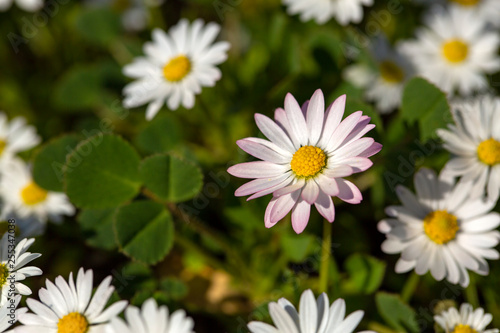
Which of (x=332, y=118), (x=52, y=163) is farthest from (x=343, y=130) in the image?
(x=52, y=163)

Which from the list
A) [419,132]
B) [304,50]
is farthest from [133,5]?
[419,132]

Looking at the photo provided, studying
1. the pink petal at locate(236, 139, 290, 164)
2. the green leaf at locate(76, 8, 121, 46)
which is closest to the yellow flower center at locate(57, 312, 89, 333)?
the pink petal at locate(236, 139, 290, 164)

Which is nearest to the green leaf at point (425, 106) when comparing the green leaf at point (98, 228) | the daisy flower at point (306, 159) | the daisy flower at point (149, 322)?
the daisy flower at point (306, 159)

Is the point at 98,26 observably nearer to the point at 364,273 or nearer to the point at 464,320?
the point at 364,273

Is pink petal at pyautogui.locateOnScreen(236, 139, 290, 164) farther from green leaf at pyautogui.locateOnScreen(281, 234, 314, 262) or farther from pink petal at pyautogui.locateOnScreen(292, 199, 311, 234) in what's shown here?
green leaf at pyautogui.locateOnScreen(281, 234, 314, 262)

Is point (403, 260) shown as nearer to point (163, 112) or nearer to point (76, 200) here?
point (76, 200)

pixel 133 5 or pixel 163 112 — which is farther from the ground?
pixel 133 5
